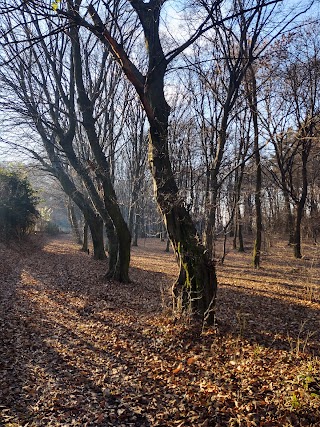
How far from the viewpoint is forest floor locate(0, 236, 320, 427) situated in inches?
143

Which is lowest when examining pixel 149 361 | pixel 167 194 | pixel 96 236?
pixel 149 361

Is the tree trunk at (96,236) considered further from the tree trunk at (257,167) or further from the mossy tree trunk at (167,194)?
the mossy tree trunk at (167,194)

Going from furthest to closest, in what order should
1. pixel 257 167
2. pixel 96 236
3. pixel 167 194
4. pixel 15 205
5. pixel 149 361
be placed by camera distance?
pixel 15 205 < pixel 96 236 < pixel 257 167 < pixel 167 194 < pixel 149 361

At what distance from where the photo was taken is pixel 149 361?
5.07 meters

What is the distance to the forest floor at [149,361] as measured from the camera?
3627 mm

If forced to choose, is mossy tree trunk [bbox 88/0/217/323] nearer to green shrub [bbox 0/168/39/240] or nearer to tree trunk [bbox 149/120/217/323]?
tree trunk [bbox 149/120/217/323]

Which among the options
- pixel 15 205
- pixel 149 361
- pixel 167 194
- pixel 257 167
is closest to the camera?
pixel 149 361

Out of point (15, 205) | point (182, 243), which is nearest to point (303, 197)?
point (182, 243)

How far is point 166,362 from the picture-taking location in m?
5.02

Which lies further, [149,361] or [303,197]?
[303,197]

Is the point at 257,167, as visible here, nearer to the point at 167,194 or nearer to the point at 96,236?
the point at 96,236

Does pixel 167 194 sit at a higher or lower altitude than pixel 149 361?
higher

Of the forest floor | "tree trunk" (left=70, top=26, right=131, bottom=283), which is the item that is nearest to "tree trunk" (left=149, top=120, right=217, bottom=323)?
the forest floor

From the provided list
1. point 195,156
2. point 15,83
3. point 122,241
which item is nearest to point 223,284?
point 122,241
